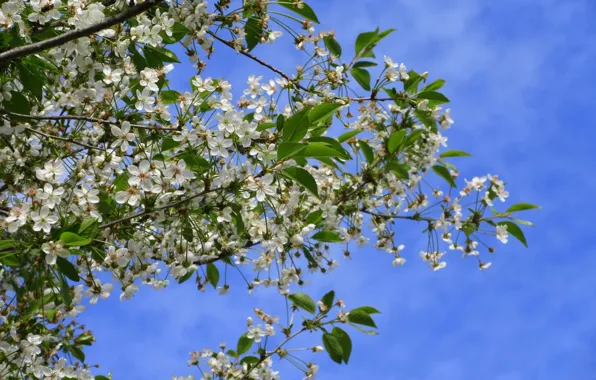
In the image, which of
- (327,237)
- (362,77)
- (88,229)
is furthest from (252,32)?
(88,229)

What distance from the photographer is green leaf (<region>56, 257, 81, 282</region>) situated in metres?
2.86

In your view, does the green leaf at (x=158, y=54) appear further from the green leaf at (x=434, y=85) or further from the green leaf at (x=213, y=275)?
the green leaf at (x=434, y=85)

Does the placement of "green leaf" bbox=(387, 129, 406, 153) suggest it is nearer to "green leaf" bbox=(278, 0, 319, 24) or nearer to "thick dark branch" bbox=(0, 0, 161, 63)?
"green leaf" bbox=(278, 0, 319, 24)

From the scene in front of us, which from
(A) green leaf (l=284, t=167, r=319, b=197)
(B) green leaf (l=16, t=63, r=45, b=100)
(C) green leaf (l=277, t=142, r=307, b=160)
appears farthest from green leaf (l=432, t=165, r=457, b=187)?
(B) green leaf (l=16, t=63, r=45, b=100)

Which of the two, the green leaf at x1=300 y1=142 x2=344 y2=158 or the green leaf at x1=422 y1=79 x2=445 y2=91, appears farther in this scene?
the green leaf at x1=422 y1=79 x2=445 y2=91

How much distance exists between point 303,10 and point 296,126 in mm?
1319

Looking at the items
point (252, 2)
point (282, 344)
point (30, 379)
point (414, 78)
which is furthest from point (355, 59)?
point (30, 379)

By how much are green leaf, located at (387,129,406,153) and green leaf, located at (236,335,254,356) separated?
5.08ft

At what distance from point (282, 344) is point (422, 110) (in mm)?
1729

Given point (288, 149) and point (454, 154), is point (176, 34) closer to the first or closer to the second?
point (288, 149)

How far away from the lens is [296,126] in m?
2.84

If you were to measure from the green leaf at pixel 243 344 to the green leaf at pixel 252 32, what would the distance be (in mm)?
1860

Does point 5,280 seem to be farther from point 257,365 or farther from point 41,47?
point 257,365

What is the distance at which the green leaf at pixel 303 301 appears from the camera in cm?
396
